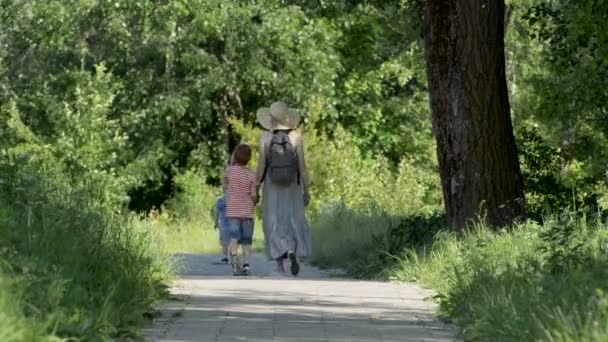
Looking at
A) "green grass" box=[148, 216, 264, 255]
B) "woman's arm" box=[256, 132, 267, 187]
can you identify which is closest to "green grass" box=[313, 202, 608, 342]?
"woman's arm" box=[256, 132, 267, 187]

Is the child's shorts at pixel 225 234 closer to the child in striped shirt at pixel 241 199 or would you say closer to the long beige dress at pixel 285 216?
the child in striped shirt at pixel 241 199

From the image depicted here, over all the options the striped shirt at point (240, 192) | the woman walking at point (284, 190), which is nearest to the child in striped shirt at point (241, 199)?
the striped shirt at point (240, 192)

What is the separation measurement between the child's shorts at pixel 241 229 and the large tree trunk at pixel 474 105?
103 inches

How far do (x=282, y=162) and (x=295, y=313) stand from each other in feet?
23.9

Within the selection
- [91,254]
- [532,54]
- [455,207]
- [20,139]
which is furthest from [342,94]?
[91,254]

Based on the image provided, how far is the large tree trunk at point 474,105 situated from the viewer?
741 inches

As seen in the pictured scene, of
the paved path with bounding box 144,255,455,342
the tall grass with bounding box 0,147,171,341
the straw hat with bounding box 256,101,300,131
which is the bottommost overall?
the paved path with bounding box 144,255,455,342

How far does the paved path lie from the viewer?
11500 mm

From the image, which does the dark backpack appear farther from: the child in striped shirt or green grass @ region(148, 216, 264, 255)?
green grass @ region(148, 216, 264, 255)

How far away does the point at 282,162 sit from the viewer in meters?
20.3

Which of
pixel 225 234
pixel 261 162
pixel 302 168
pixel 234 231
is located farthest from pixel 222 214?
pixel 302 168

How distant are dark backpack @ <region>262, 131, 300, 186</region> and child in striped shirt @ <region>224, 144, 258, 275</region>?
1.04 feet

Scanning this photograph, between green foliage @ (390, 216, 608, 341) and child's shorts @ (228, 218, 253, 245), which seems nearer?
green foliage @ (390, 216, 608, 341)

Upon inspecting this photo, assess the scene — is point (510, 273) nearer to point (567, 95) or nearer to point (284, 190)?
point (284, 190)
